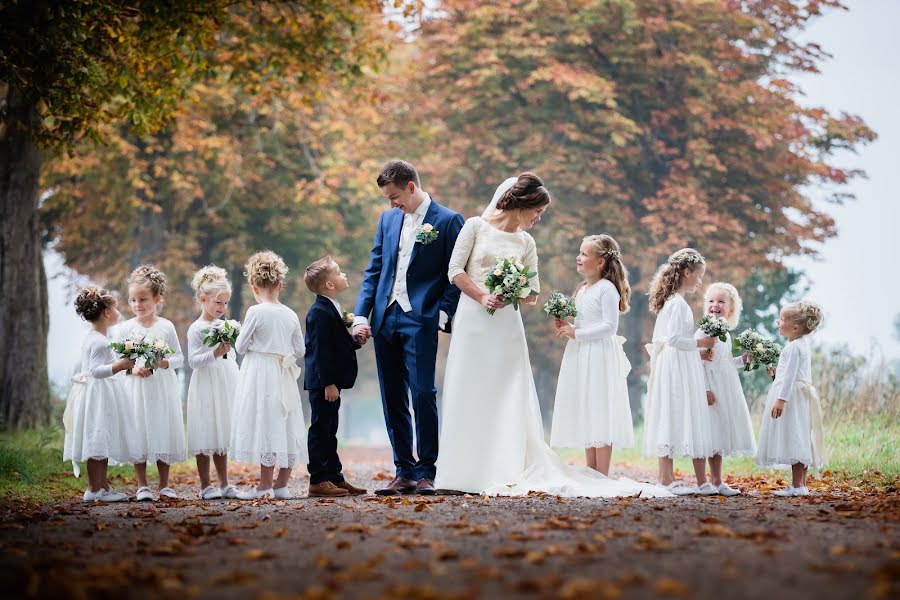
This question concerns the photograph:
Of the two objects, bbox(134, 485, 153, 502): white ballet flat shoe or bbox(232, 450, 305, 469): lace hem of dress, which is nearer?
bbox(232, 450, 305, 469): lace hem of dress

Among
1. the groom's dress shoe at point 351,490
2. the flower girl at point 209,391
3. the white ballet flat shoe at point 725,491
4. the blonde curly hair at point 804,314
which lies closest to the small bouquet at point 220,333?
the flower girl at point 209,391

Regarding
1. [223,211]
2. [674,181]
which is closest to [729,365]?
[674,181]

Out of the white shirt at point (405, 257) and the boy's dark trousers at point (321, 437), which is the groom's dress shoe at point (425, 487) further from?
the white shirt at point (405, 257)

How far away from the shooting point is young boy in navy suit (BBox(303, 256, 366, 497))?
870cm

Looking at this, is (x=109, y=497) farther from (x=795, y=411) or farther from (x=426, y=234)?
(x=795, y=411)

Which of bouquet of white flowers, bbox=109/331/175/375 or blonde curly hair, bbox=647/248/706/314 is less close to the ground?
blonde curly hair, bbox=647/248/706/314

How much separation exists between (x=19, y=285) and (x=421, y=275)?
783 centimetres

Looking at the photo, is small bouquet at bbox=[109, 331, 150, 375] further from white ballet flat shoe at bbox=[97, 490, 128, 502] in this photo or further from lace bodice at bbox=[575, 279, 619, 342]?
lace bodice at bbox=[575, 279, 619, 342]

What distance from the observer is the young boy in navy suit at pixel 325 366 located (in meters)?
8.70

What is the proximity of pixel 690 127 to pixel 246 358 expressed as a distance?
52.6 feet

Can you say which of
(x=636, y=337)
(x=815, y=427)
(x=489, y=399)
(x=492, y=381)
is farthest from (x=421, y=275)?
(x=636, y=337)

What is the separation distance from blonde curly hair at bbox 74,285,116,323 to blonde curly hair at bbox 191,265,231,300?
74 centimetres

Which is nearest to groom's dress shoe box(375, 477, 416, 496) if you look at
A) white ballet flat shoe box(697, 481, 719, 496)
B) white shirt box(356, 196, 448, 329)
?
white shirt box(356, 196, 448, 329)

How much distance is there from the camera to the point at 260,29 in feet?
49.9
